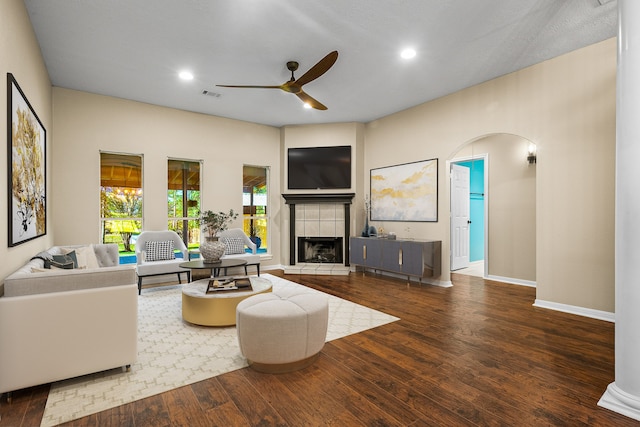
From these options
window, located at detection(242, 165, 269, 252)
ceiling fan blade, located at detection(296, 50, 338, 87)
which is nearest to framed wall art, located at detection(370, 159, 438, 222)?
window, located at detection(242, 165, 269, 252)

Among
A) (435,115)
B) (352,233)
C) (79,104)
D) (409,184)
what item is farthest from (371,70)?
(79,104)

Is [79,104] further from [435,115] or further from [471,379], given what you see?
[471,379]

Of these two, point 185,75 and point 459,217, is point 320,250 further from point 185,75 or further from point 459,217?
point 185,75

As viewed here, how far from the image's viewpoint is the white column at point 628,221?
1979mm

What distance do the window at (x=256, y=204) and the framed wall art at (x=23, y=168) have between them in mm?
3502

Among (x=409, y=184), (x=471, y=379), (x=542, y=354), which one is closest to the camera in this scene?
(x=471, y=379)

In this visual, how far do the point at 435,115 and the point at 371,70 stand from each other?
1.74m

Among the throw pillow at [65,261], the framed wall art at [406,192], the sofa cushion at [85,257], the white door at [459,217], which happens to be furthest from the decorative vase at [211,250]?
the white door at [459,217]

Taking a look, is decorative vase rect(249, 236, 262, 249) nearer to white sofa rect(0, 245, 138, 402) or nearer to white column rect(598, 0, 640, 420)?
white sofa rect(0, 245, 138, 402)

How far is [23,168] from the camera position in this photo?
2895 mm

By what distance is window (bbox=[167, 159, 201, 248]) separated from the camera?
6.05 meters

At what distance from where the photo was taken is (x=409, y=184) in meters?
5.96

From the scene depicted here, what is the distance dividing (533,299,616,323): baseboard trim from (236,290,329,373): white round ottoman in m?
3.24

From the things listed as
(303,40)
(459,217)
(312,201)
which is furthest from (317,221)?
(303,40)
